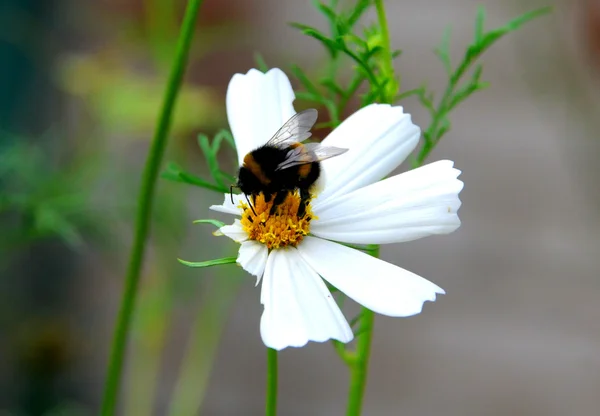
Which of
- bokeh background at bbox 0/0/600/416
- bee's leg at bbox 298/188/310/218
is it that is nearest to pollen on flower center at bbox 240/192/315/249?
bee's leg at bbox 298/188/310/218

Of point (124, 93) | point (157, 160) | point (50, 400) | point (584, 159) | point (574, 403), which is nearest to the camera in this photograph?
point (157, 160)

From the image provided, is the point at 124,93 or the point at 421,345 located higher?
the point at 124,93

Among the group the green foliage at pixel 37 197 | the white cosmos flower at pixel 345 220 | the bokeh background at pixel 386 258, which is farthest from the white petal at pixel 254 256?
the bokeh background at pixel 386 258

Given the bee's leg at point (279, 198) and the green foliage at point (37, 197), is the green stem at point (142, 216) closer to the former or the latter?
the bee's leg at point (279, 198)

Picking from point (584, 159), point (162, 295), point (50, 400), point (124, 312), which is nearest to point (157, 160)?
point (124, 312)

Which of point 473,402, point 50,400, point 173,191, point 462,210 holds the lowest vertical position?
point 50,400

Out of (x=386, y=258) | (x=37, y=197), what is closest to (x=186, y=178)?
(x=37, y=197)

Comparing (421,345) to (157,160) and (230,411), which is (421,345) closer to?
(230,411)
